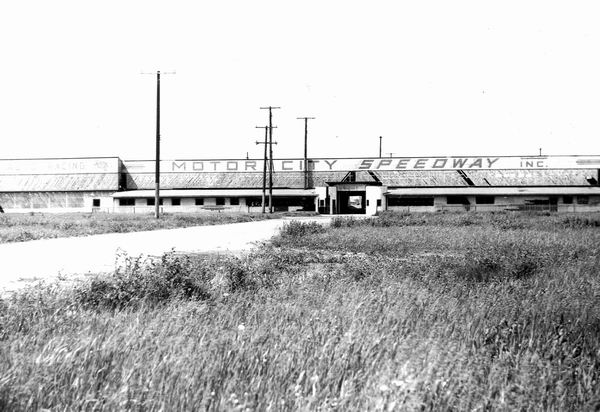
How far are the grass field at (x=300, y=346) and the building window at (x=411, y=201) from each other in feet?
157

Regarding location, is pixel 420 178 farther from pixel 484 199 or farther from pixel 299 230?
pixel 299 230

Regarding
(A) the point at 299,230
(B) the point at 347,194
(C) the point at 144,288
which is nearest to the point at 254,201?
(B) the point at 347,194

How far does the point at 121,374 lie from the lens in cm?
320

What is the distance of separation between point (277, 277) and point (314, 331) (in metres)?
3.34

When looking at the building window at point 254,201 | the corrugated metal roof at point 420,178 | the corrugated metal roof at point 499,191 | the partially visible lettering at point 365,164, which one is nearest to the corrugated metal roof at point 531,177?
the corrugated metal roof at point 420,178

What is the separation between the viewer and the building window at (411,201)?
→ 177ft

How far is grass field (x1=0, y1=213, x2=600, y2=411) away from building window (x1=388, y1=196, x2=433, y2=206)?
47.7 m

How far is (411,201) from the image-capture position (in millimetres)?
54312

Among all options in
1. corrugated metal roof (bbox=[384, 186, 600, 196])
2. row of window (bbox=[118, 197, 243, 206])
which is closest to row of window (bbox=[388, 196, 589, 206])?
corrugated metal roof (bbox=[384, 186, 600, 196])

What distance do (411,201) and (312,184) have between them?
42.2 feet

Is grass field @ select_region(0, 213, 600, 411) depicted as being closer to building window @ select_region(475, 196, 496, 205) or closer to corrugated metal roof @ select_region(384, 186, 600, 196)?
corrugated metal roof @ select_region(384, 186, 600, 196)

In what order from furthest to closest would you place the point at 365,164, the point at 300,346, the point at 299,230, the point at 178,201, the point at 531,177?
the point at 365,164 → the point at 531,177 → the point at 178,201 → the point at 299,230 → the point at 300,346

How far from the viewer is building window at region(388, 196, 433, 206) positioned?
177 feet

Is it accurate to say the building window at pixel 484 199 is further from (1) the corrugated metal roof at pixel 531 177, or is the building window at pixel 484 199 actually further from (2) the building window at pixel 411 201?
(1) the corrugated metal roof at pixel 531 177
